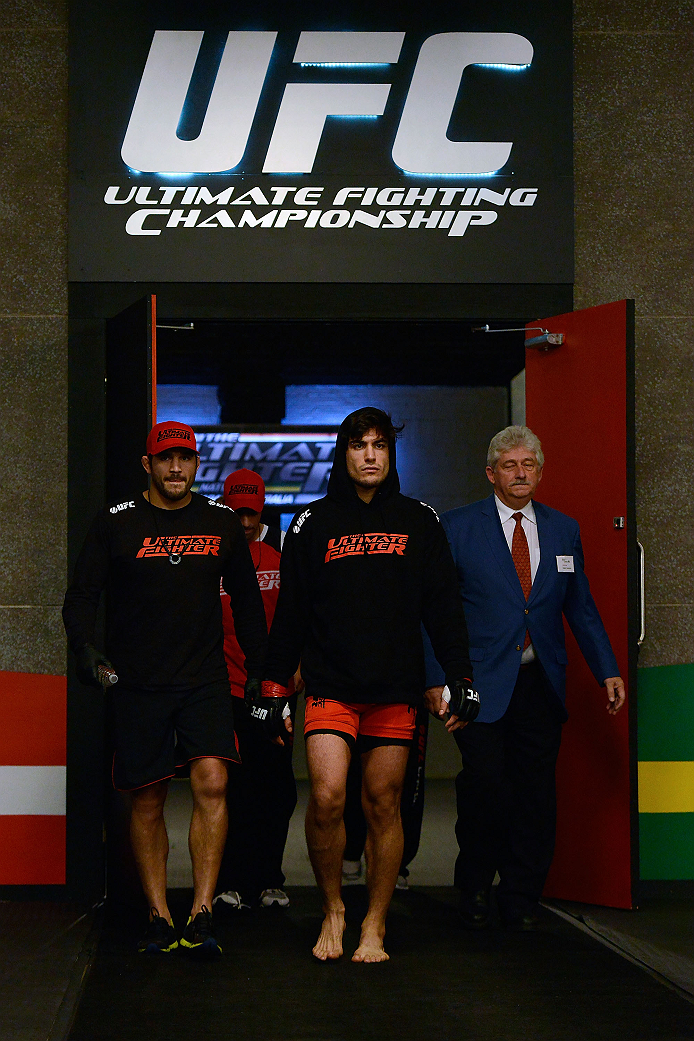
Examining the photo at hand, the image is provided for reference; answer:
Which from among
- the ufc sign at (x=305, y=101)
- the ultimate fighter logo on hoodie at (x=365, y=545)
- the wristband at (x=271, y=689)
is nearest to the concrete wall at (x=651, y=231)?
the ufc sign at (x=305, y=101)

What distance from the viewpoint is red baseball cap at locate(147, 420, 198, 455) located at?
3.94 meters

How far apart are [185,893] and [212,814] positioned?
3.77ft

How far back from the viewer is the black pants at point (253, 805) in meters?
4.50

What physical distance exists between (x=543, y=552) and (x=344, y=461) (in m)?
0.89

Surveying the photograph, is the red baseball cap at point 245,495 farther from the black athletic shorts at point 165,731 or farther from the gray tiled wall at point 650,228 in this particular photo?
the gray tiled wall at point 650,228

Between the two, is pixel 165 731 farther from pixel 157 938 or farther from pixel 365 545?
pixel 365 545

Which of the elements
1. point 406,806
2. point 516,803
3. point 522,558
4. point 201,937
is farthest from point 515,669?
point 201,937

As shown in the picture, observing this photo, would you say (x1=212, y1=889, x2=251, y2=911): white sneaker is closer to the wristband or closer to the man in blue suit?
the man in blue suit

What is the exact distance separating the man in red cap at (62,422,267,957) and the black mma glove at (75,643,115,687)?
0.01 m

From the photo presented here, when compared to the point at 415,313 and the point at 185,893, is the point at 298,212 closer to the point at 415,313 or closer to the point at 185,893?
the point at 415,313

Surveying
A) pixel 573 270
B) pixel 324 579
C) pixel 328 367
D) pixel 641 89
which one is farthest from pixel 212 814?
pixel 328 367

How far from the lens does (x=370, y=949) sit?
3.69 metres

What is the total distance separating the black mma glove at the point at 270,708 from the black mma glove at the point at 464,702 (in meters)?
0.58

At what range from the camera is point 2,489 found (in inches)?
191
